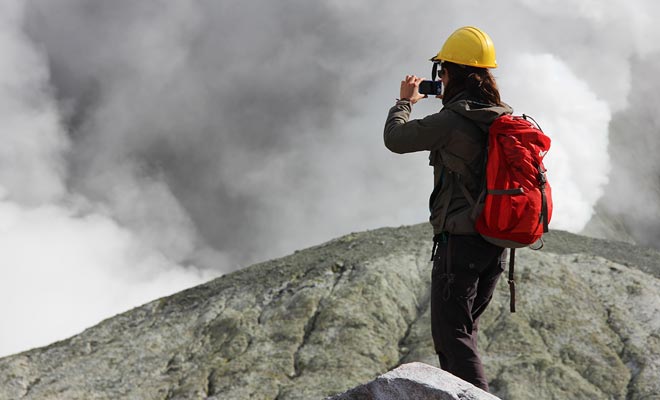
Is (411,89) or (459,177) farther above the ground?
(411,89)

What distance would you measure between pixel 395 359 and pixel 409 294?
134 inches

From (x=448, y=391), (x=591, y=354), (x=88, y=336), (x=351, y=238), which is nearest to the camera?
(x=448, y=391)

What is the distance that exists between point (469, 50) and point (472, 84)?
0.90ft

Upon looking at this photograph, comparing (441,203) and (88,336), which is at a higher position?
(88,336)

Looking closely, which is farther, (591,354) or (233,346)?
(233,346)

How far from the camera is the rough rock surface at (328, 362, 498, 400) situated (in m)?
5.95

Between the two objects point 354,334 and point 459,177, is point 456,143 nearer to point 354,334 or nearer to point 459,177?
point 459,177

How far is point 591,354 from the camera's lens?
87.0ft

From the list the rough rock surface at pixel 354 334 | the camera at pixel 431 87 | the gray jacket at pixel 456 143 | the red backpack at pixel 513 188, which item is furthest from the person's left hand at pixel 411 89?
the rough rock surface at pixel 354 334

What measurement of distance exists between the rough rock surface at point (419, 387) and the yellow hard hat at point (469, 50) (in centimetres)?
251

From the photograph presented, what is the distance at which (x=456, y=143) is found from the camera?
6.87 meters

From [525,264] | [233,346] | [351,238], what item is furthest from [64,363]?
[525,264]

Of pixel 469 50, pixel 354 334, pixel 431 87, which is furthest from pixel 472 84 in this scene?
pixel 354 334

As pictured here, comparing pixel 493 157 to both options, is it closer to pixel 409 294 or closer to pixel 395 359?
pixel 395 359
